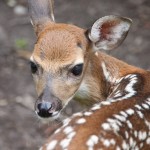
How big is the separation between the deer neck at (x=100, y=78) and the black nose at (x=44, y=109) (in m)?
0.45

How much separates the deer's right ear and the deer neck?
37 centimetres

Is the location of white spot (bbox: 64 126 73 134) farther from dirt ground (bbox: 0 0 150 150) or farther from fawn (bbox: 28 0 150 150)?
dirt ground (bbox: 0 0 150 150)

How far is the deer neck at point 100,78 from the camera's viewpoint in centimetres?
453

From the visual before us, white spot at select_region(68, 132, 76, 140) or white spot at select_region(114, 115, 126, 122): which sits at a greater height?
white spot at select_region(68, 132, 76, 140)

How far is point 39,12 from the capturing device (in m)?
4.70

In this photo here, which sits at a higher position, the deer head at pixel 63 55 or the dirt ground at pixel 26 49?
the deer head at pixel 63 55

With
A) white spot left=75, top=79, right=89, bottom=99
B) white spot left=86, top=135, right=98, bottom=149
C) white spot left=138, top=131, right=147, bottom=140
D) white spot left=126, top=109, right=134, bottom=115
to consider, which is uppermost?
white spot left=86, top=135, right=98, bottom=149

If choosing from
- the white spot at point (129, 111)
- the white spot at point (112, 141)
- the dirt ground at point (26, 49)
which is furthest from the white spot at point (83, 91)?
the dirt ground at point (26, 49)

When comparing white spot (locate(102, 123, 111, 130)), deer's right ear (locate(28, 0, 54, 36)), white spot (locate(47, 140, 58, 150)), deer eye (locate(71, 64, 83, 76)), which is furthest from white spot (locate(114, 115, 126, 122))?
deer's right ear (locate(28, 0, 54, 36))

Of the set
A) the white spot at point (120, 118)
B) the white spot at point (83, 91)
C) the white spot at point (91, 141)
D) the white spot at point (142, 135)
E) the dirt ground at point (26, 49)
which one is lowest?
the dirt ground at point (26, 49)

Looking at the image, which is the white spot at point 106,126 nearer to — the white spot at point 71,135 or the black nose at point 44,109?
the white spot at point 71,135

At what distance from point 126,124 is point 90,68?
1.02 m

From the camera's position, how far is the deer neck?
4.53m

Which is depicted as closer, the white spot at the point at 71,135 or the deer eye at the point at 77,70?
the white spot at the point at 71,135
